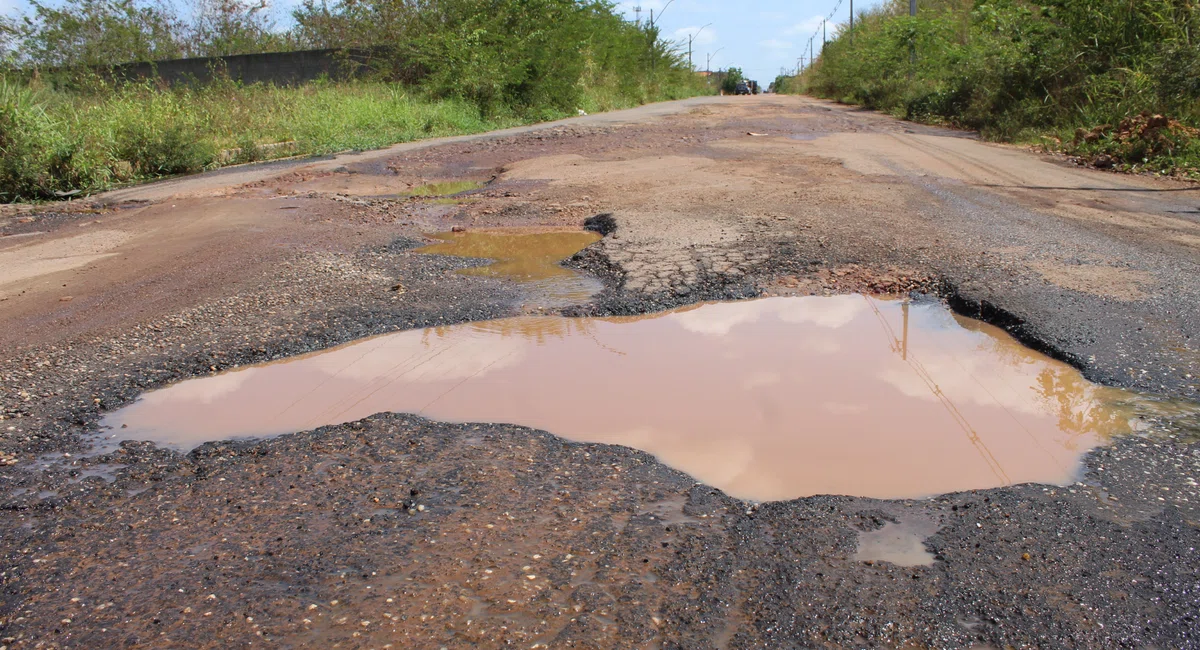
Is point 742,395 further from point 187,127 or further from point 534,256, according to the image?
point 187,127

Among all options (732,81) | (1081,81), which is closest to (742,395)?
(1081,81)

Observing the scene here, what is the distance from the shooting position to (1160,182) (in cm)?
854

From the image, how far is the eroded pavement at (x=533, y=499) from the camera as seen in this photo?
A: 77.4 inches

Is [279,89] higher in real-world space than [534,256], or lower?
higher

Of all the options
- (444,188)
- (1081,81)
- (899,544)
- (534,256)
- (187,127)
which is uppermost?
(1081,81)

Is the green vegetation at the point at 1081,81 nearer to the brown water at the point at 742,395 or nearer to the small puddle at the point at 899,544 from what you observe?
the brown water at the point at 742,395

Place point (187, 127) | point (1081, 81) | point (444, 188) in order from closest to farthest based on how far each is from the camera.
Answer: point (444, 188) < point (187, 127) < point (1081, 81)

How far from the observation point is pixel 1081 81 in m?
13.8

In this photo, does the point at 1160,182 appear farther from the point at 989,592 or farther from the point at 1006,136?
the point at 989,592

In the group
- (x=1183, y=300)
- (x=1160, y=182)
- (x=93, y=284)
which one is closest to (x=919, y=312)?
(x=1183, y=300)

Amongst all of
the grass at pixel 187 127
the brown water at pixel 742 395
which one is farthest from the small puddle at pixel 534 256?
the grass at pixel 187 127

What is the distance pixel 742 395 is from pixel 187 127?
10.7m

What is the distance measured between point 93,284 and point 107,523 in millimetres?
3421

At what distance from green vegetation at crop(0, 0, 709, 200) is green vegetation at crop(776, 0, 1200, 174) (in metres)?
9.87
